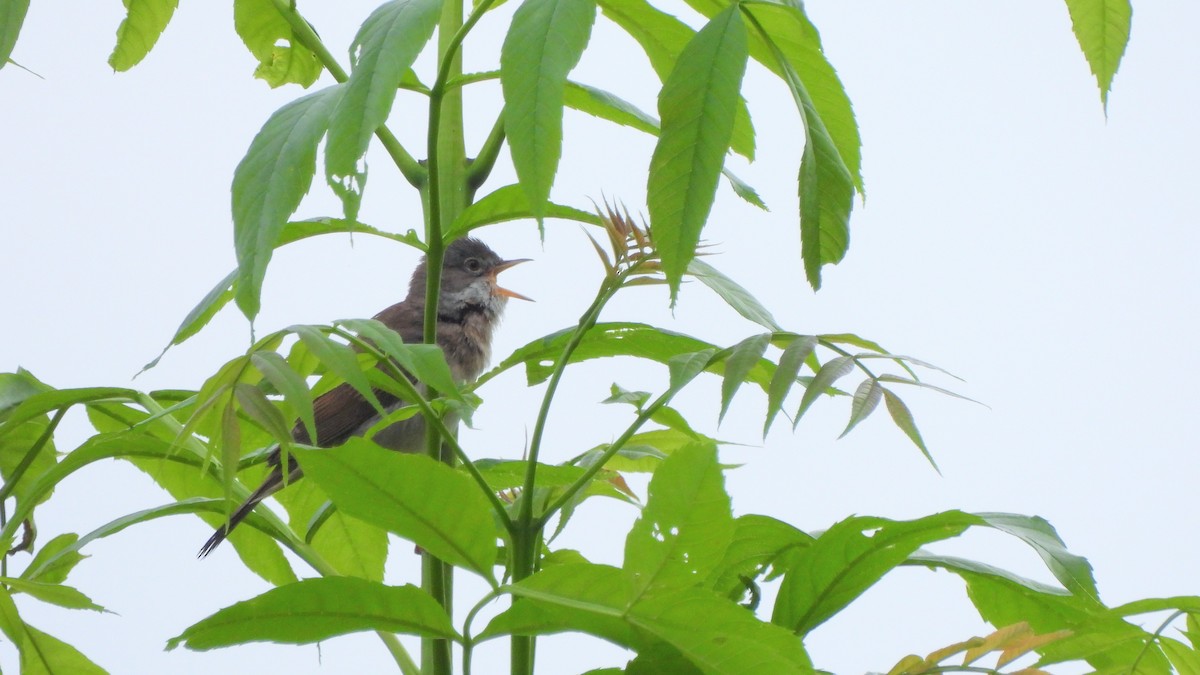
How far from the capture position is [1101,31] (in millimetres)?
784

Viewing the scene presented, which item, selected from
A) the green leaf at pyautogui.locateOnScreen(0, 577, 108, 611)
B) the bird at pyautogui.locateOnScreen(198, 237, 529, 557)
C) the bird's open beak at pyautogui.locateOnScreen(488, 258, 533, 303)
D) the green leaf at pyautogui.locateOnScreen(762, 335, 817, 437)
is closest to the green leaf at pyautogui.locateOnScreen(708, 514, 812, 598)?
the green leaf at pyautogui.locateOnScreen(762, 335, 817, 437)

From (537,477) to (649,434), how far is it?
123 mm

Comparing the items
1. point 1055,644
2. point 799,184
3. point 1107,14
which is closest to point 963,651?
point 1055,644

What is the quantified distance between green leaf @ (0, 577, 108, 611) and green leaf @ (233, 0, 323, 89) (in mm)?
513

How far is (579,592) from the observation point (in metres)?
0.63

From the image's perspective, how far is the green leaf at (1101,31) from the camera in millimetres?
782

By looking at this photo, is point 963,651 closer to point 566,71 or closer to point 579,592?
point 579,592

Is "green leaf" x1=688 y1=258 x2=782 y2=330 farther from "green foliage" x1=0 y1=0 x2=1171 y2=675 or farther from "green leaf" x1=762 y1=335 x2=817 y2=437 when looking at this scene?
"green leaf" x1=762 y1=335 x2=817 y2=437

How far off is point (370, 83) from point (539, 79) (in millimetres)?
109

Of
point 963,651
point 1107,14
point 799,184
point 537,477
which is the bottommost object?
point 963,651

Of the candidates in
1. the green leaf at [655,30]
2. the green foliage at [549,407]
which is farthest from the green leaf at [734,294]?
the green leaf at [655,30]

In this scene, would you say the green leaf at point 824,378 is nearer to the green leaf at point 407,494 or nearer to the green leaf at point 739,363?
the green leaf at point 739,363

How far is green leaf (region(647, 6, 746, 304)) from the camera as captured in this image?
700mm

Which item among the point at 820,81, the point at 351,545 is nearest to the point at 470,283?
the point at 351,545
